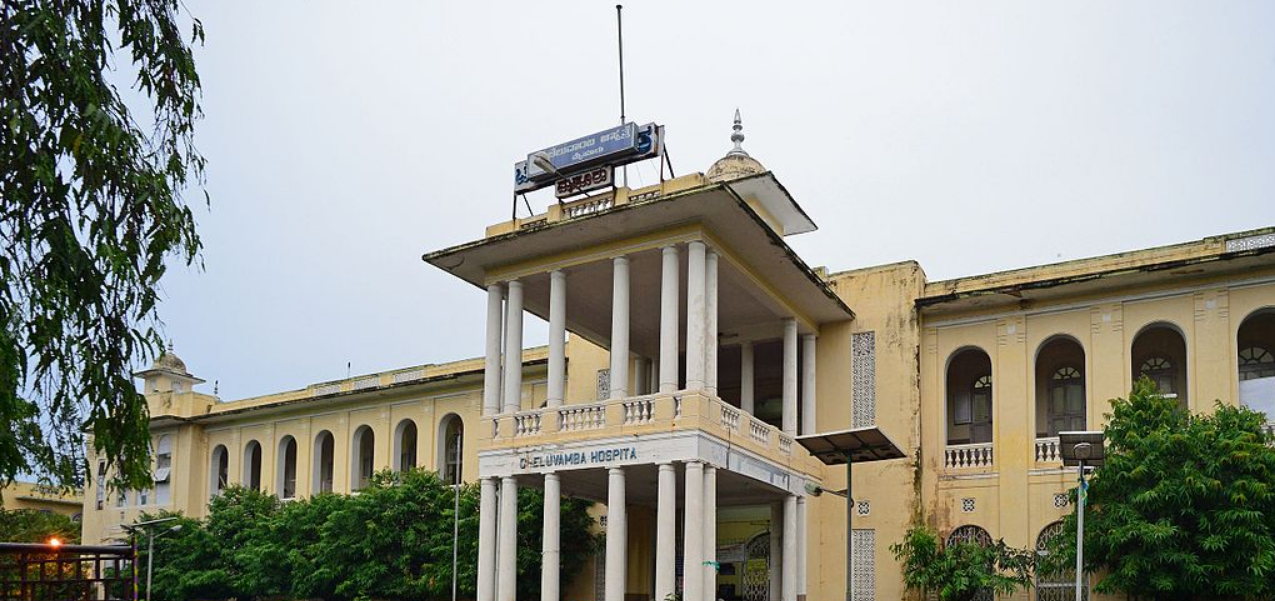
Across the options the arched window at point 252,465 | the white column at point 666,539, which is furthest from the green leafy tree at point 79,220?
the arched window at point 252,465

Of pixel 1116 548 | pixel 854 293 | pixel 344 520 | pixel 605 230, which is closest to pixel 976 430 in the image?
pixel 854 293

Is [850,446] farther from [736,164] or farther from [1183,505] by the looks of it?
[736,164]

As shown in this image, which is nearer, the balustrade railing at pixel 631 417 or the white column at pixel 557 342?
the balustrade railing at pixel 631 417

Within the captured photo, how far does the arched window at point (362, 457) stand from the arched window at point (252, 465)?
335 centimetres

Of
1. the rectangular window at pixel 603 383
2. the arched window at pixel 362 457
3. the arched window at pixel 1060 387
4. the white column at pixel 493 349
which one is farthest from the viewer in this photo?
the arched window at pixel 362 457

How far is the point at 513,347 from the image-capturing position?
22.0m

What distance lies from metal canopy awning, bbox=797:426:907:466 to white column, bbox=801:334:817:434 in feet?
13.8

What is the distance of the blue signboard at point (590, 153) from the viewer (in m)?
21.2

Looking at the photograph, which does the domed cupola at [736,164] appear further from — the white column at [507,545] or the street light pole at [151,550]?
the street light pole at [151,550]

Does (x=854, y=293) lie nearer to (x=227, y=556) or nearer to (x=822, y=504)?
(x=822, y=504)

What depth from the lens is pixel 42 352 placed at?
861cm

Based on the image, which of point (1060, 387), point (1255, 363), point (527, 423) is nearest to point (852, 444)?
point (527, 423)

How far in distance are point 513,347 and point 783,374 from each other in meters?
5.64

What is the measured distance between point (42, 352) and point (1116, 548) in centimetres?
1654
